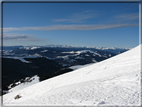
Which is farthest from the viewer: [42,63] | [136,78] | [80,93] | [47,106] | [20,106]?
[42,63]

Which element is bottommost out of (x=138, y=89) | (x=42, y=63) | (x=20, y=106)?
(x=42, y=63)

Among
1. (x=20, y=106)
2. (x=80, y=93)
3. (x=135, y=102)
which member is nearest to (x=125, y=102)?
(x=135, y=102)

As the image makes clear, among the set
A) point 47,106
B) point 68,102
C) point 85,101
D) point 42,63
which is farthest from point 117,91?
point 42,63

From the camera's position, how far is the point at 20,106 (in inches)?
199

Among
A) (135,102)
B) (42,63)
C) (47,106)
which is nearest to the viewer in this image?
(135,102)

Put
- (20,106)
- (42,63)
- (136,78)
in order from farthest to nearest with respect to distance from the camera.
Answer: (42,63) < (136,78) < (20,106)

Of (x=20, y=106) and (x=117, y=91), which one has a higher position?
(x=117, y=91)

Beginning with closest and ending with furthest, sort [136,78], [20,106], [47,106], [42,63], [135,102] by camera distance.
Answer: [135,102], [47,106], [20,106], [136,78], [42,63]

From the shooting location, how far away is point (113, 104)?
4.25m

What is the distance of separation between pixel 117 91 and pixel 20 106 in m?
4.65

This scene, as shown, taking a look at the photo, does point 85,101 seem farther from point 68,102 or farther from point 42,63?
point 42,63

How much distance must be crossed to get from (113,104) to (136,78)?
2.98 metres

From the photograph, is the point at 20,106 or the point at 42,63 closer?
the point at 20,106

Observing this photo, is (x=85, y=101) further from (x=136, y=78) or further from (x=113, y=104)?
(x=136, y=78)
